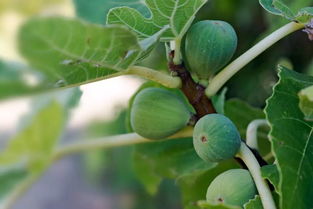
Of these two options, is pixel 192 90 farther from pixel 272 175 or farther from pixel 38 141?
pixel 38 141

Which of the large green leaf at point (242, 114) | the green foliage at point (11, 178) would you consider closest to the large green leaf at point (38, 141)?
the green foliage at point (11, 178)

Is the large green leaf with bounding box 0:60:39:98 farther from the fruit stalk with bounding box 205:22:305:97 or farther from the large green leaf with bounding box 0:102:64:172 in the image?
→ the large green leaf with bounding box 0:102:64:172

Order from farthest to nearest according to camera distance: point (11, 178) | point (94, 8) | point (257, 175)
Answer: point (11, 178)
point (94, 8)
point (257, 175)

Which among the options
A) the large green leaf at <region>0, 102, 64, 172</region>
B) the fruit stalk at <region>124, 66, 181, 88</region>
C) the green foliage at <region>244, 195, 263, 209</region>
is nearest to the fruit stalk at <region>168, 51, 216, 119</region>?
the fruit stalk at <region>124, 66, 181, 88</region>

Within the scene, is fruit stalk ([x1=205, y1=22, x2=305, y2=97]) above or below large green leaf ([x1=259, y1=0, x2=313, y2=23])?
below

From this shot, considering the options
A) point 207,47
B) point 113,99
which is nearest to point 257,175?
point 207,47

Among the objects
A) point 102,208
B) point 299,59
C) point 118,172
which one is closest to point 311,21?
point 299,59

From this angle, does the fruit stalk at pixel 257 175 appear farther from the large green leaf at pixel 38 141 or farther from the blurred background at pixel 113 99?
the large green leaf at pixel 38 141
